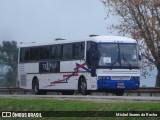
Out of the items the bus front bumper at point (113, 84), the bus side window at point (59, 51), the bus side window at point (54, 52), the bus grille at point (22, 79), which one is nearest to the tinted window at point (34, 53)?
the bus grille at point (22, 79)

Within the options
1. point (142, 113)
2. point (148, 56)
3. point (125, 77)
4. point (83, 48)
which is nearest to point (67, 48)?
point (83, 48)

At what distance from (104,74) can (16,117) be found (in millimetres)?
12145

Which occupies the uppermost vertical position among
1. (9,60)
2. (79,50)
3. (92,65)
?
(9,60)

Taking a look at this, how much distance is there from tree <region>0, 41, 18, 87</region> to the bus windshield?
59.8m

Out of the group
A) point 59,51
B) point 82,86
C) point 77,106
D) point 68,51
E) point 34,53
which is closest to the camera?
point 77,106

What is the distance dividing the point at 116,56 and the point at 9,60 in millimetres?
68646

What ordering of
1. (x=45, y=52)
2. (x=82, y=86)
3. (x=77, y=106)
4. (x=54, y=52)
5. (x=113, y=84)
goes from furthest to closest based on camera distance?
1. (x=45, y=52)
2. (x=54, y=52)
3. (x=82, y=86)
4. (x=113, y=84)
5. (x=77, y=106)

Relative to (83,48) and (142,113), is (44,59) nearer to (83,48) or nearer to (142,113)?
(83,48)

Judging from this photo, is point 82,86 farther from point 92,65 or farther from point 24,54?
point 24,54

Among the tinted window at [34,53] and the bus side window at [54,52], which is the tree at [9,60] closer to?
the tinted window at [34,53]

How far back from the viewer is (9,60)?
324 ft

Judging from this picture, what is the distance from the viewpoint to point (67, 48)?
1332 inches

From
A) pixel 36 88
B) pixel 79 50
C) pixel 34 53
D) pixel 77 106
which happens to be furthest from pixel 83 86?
pixel 77 106

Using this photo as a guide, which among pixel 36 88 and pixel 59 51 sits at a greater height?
pixel 59 51
